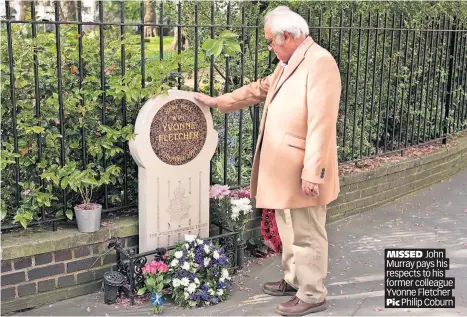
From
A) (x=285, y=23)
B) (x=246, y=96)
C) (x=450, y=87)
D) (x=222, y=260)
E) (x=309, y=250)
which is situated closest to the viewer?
(x=285, y=23)

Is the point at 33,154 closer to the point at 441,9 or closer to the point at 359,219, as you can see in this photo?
the point at 359,219

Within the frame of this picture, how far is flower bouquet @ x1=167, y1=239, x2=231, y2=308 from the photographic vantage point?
3.78 meters

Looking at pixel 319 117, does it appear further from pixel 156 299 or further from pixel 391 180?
pixel 391 180

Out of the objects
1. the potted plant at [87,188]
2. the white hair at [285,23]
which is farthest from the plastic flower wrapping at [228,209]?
the white hair at [285,23]

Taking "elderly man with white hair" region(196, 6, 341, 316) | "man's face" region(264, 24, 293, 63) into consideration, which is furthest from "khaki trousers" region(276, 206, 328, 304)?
"man's face" region(264, 24, 293, 63)

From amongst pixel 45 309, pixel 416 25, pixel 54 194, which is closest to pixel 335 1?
pixel 416 25

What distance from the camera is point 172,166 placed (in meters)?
4.02

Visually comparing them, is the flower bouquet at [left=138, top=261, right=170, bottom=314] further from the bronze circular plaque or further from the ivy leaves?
the ivy leaves

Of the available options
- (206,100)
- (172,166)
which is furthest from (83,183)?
(206,100)

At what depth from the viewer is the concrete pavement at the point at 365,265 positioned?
3773 mm

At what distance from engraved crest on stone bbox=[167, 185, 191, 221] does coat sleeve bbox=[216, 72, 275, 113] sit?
66 cm

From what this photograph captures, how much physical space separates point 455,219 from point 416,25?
243 cm

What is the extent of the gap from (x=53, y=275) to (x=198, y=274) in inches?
36.9

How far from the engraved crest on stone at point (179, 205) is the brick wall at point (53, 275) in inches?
14.6
